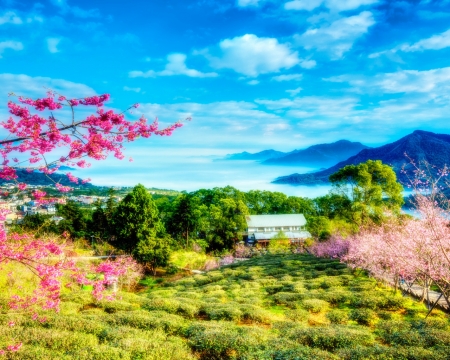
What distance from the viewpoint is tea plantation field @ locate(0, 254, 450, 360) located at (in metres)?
8.88

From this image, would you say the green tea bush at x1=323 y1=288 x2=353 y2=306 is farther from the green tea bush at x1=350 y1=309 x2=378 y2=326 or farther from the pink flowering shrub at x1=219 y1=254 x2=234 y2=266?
the pink flowering shrub at x1=219 y1=254 x2=234 y2=266

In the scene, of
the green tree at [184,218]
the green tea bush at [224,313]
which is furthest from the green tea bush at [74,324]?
the green tree at [184,218]

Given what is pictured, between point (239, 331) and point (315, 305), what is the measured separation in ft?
21.9

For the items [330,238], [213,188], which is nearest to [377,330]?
[330,238]

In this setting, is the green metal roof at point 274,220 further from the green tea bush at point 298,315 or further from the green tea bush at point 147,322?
the green tea bush at point 147,322

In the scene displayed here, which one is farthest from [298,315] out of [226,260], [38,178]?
[226,260]

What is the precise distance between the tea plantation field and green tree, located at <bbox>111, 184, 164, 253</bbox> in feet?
63.5

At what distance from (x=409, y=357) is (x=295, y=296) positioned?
393 inches

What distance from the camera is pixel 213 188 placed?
6975 cm

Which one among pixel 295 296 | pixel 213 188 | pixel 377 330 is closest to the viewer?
pixel 377 330

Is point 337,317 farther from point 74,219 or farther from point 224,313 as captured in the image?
point 74,219

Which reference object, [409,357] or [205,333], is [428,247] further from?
[205,333]

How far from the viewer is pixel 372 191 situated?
3659 centimetres

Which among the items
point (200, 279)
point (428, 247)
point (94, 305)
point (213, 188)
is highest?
point (213, 188)
